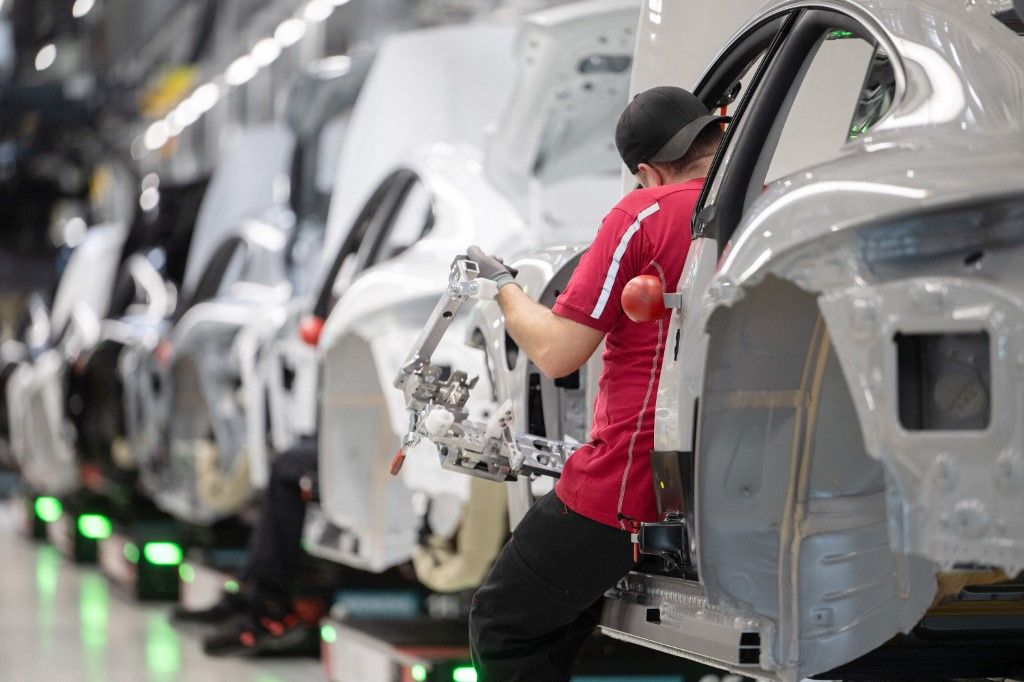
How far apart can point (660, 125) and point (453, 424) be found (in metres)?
0.80

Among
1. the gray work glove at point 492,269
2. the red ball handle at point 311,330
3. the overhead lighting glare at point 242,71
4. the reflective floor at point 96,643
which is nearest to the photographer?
the gray work glove at point 492,269

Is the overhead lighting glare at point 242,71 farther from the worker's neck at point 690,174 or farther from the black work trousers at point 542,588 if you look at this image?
the black work trousers at point 542,588

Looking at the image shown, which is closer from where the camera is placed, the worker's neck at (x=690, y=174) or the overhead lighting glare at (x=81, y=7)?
the worker's neck at (x=690, y=174)

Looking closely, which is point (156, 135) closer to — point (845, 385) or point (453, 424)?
point (453, 424)

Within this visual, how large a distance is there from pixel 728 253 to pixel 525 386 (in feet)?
4.59

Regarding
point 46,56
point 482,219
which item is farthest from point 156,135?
point 482,219

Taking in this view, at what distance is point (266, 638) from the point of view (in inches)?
257

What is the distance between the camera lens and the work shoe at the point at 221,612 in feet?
22.4

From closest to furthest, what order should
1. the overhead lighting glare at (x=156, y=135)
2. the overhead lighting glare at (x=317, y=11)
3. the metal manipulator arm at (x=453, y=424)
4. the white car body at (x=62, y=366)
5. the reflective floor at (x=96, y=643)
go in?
1. the metal manipulator arm at (x=453, y=424)
2. the reflective floor at (x=96, y=643)
3. the white car body at (x=62, y=366)
4. the overhead lighting glare at (x=317, y=11)
5. the overhead lighting glare at (x=156, y=135)

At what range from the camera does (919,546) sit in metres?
2.14

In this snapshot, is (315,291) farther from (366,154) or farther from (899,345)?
(899,345)

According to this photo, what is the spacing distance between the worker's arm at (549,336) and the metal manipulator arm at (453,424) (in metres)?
0.30

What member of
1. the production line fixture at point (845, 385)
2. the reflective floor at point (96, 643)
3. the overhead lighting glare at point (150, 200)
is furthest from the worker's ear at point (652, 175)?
the overhead lighting glare at point (150, 200)

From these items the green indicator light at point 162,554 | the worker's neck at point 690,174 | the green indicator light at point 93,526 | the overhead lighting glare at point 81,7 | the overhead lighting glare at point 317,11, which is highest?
the overhead lighting glare at point 81,7
